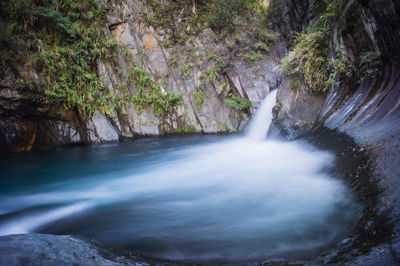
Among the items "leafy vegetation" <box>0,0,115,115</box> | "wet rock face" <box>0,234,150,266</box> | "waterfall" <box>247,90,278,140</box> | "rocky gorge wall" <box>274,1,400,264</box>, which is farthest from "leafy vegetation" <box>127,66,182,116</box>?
"wet rock face" <box>0,234,150,266</box>

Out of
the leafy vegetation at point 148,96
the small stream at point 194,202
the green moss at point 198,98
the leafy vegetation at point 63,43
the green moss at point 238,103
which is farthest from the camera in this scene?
the green moss at point 198,98

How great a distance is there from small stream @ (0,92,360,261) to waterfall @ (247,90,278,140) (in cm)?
168

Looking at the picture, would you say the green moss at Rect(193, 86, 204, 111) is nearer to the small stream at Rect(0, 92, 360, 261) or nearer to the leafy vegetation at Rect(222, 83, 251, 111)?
the leafy vegetation at Rect(222, 83, 251, 111)

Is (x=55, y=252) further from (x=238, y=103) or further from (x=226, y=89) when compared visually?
(x=226, y=89)

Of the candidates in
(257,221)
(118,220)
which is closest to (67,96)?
(118,220)

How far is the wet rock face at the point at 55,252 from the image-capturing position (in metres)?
1.54

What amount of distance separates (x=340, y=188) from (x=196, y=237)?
1996 millimetres

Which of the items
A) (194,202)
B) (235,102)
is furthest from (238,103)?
(194,202)

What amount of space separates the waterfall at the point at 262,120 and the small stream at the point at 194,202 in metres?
1.68

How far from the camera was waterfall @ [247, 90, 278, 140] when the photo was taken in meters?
9.09

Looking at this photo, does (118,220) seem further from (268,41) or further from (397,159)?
(268,41)

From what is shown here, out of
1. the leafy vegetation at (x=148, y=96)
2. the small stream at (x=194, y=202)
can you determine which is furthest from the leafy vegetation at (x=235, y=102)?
the small stream at (x=194, y=202)

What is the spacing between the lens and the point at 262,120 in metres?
9.64

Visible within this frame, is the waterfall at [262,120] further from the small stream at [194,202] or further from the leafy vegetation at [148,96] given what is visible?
the leafy vegetation at [148,96]
